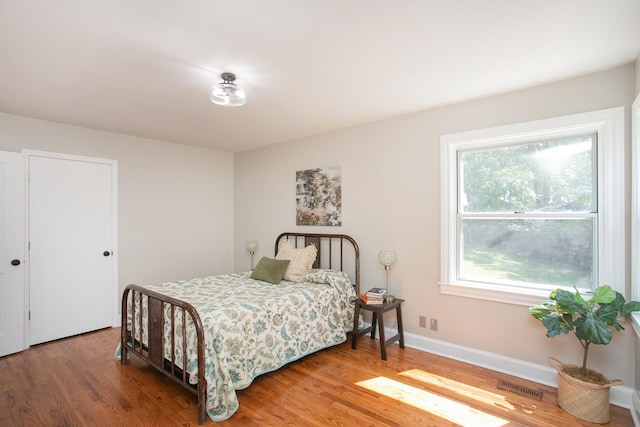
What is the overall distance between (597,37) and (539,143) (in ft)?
3.13

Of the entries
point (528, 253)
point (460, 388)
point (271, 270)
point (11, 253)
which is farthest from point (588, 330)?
point (11, 253)

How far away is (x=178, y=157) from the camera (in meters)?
4.71

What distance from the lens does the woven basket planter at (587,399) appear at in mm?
2131

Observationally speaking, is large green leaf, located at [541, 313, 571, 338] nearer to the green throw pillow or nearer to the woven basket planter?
the woven basket planter

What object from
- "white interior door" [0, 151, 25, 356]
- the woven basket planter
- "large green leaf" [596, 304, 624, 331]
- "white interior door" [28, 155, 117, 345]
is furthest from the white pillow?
"white interior door" [0, 151, 25, 356]

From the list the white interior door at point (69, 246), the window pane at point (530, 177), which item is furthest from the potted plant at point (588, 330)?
the white interior door at point (69, 246)

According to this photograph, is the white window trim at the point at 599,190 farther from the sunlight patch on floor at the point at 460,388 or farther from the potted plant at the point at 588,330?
the sunlight patch on floor at the point at 460,388

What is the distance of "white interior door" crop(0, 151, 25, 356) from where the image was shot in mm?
3246

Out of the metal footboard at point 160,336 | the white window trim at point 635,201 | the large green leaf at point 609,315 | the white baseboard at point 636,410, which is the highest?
the white window trim at point 635,201

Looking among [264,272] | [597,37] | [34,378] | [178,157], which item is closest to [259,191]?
[178,157]

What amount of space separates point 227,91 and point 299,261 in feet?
6.72

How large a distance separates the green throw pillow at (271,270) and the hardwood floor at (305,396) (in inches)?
35.7

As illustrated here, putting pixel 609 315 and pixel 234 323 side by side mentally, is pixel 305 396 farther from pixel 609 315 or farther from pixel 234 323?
pixel 609 315

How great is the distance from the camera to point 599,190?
2434 millimetres
